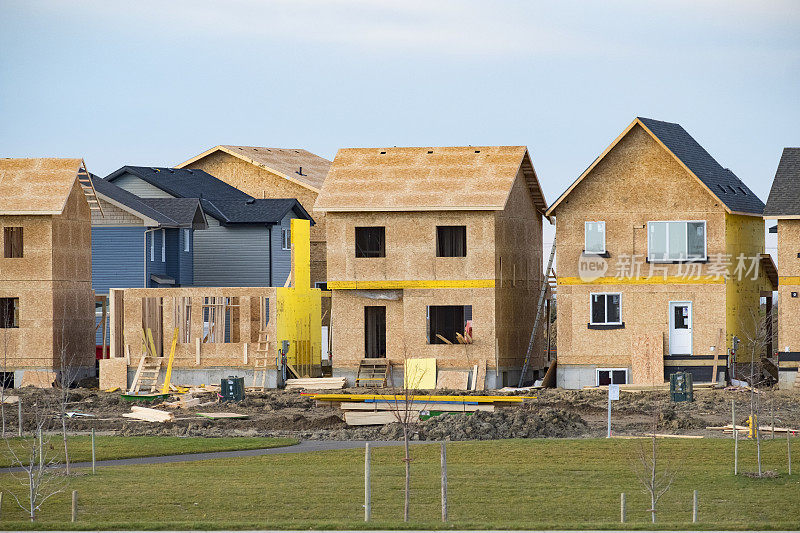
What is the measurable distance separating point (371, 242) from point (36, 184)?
12118 mm

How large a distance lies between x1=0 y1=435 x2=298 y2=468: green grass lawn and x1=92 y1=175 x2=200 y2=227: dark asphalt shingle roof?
21745 millimetres

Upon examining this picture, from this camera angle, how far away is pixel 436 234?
44.4 meters

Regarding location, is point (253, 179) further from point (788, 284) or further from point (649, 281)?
point (788, 284)

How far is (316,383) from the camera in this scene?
43.6 meters

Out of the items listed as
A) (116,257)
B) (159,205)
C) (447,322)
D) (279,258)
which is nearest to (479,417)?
(447,322)

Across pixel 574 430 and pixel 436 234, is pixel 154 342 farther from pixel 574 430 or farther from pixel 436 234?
pixel 574 430

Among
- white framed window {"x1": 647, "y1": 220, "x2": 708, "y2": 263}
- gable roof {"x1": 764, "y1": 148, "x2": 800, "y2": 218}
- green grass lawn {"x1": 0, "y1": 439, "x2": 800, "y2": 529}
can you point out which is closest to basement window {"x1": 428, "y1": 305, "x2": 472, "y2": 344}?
white framed window {"x1": 647, "y1": 220, "x2": 708, "y2": 263}

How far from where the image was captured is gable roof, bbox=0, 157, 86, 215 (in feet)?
148

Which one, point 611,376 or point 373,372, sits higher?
point 373,372

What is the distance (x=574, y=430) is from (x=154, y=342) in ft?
62.4

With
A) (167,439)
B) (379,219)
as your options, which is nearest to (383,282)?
(379,219)

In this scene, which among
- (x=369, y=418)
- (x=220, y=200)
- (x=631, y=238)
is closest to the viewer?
(x=369, y=418)

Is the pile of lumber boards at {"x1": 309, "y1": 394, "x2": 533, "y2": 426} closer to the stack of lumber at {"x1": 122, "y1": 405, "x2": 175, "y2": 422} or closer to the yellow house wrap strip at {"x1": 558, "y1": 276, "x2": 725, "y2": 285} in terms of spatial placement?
the stack of lumber at {"x1": 122, "y1": 405, "x2": 175, "y2": 422}

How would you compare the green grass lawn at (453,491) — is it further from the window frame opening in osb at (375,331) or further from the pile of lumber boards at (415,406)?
the window frame opening in osb at (375,331)
